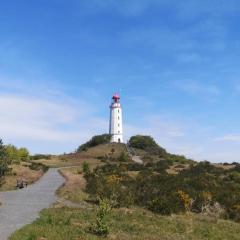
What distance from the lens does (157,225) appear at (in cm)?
2302

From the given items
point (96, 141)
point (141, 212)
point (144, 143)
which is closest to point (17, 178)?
point (141, 212)

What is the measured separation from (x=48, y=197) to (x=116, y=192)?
435 centimetres

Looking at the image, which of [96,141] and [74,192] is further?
[96,141]

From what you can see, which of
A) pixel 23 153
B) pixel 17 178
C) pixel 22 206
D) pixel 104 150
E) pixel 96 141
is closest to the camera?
pixel 22 206

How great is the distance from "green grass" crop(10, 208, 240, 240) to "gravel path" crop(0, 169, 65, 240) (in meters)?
0.63

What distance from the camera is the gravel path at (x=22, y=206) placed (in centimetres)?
2069

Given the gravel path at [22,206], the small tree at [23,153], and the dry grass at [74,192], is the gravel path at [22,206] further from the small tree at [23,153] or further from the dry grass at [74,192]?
the small tree at [23,153]

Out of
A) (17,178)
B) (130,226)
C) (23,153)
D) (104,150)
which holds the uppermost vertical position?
(104,150)

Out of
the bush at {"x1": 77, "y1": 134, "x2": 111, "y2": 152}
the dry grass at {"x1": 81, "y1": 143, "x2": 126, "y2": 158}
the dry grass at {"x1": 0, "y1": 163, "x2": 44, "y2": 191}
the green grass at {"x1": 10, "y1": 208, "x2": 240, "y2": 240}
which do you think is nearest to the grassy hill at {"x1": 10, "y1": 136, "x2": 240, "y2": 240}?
the green grass at {"x1": 10, "y1": 208, "x2": 240, "y2": 240}

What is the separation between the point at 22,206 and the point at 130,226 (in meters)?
8.16

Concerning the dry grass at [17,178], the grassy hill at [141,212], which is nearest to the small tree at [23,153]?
the dry grass at [17,178]

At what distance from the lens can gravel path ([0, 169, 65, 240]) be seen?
20.7 m

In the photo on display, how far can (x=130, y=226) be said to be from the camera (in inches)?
853

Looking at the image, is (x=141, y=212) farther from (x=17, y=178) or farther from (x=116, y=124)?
(x=116, y=124)
